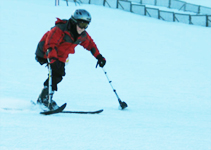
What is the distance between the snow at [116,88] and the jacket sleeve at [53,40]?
84cm

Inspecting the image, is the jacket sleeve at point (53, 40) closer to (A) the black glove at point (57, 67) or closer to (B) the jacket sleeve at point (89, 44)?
(A) the black glove at point (57, 67)

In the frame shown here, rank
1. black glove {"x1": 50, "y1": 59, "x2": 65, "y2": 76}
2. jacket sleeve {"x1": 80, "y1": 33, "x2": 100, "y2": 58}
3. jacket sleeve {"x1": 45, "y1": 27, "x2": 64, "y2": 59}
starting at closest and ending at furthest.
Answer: jacket sleeve {"x1": 45, "y1": 27, "x2": 64, "y2": 59}, black glove {"x1": 50, "y1": 59, "x2": 65, "y2": 76}, jacket sleeve {"x1": 80, "y1": 33, "x2": 100, "y2": 58}

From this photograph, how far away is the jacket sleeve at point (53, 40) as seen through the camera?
15.8 feet

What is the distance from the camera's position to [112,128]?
4.05 metres

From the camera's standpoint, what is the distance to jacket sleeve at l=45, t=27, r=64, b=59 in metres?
4.80

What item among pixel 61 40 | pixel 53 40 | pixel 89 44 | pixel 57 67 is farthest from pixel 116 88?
pixel 53 40

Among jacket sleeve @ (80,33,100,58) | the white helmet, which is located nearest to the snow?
jacket sleeve @ (80,33,100,58)

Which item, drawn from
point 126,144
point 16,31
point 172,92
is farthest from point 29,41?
point 126,144

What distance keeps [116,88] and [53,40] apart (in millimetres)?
4320

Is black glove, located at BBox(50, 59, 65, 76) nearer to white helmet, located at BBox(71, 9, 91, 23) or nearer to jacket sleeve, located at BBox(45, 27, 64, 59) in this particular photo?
jacket sleeve, located at BBox(45, 27, 64, 59)

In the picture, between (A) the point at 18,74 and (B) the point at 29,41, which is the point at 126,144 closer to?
(A) the point at 18,74

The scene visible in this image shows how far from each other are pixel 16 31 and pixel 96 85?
278 inches

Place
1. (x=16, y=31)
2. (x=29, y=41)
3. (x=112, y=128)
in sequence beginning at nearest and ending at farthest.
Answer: (x=112, y=128) < (x=29, y=41) < (x=16, y=31)

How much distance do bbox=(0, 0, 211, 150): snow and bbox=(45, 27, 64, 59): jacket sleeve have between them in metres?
0.84
